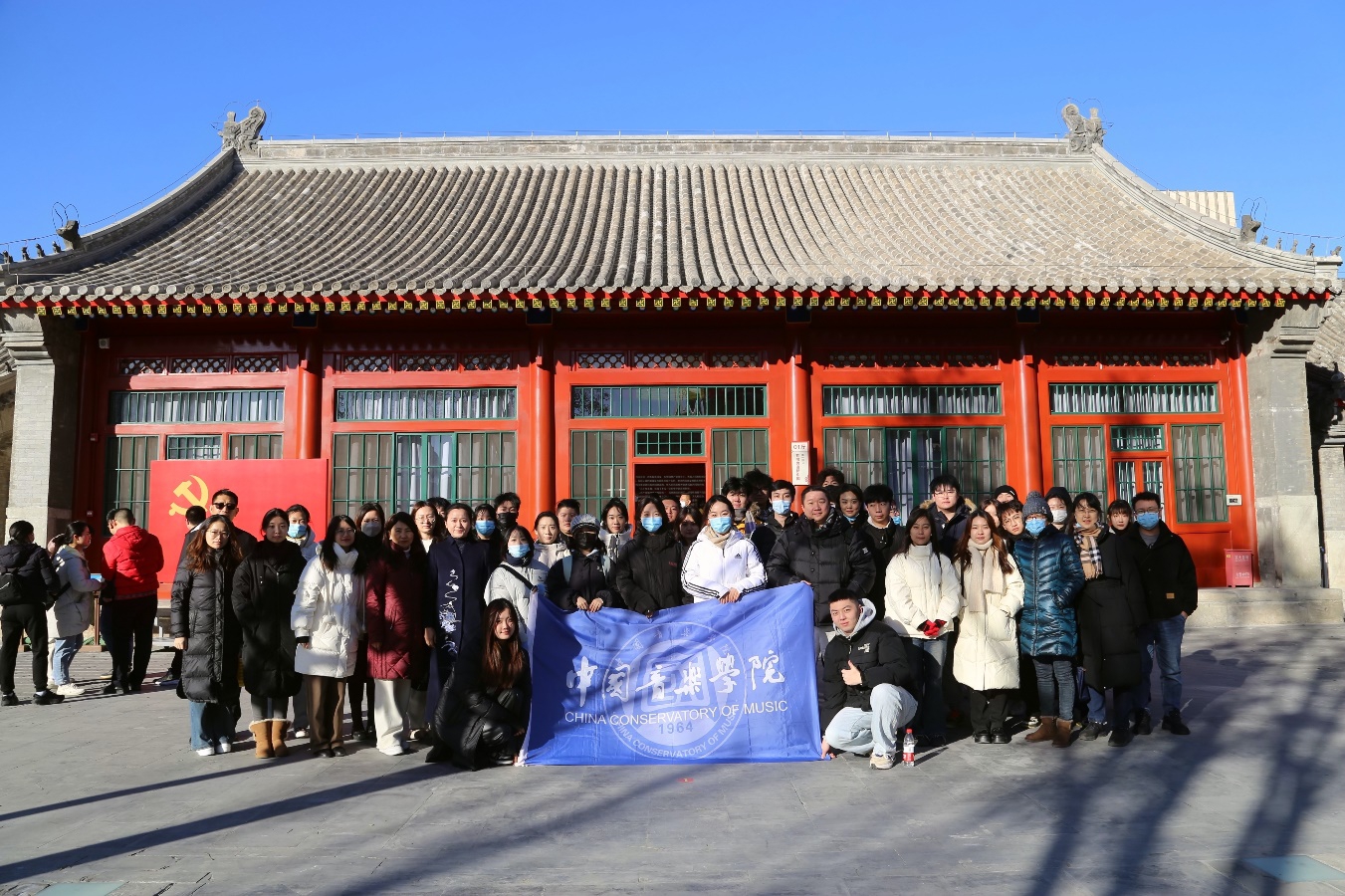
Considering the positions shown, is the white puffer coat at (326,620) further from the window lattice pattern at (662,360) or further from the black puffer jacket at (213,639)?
the window lattice pattern at (662,360)

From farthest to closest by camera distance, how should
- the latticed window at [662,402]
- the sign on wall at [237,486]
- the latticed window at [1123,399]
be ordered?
the latticed window at [1123,399] → the latticed window at [662,402] → the sign on wall at [237,486]

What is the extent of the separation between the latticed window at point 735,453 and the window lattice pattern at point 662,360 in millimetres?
990

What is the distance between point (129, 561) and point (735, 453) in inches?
280

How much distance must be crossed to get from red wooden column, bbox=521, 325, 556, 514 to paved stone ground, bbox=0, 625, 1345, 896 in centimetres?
642

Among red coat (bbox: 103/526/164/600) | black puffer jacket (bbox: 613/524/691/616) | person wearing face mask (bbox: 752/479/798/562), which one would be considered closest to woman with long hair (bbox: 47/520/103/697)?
red coat (bbox: 103/526/164/600)

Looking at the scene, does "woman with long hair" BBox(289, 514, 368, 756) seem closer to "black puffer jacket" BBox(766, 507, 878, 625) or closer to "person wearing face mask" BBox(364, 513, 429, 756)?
"person wearing face mask" BBox(364, 513, 429, 756)

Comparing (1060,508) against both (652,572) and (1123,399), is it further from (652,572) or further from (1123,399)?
(1123,399)

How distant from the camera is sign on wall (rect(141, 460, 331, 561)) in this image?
41.6 feet

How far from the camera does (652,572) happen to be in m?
7.13

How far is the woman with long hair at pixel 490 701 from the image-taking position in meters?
6.11

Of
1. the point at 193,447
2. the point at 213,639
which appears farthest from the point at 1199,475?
the point at 193,447

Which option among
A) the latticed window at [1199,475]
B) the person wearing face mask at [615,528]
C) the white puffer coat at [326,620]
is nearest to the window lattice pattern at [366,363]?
the person wearing face mask at [615,528]

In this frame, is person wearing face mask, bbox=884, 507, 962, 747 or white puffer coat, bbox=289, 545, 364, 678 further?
person wearing face mask, bbox=884, 507, 962, 747

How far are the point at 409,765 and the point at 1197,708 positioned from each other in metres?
5.80
